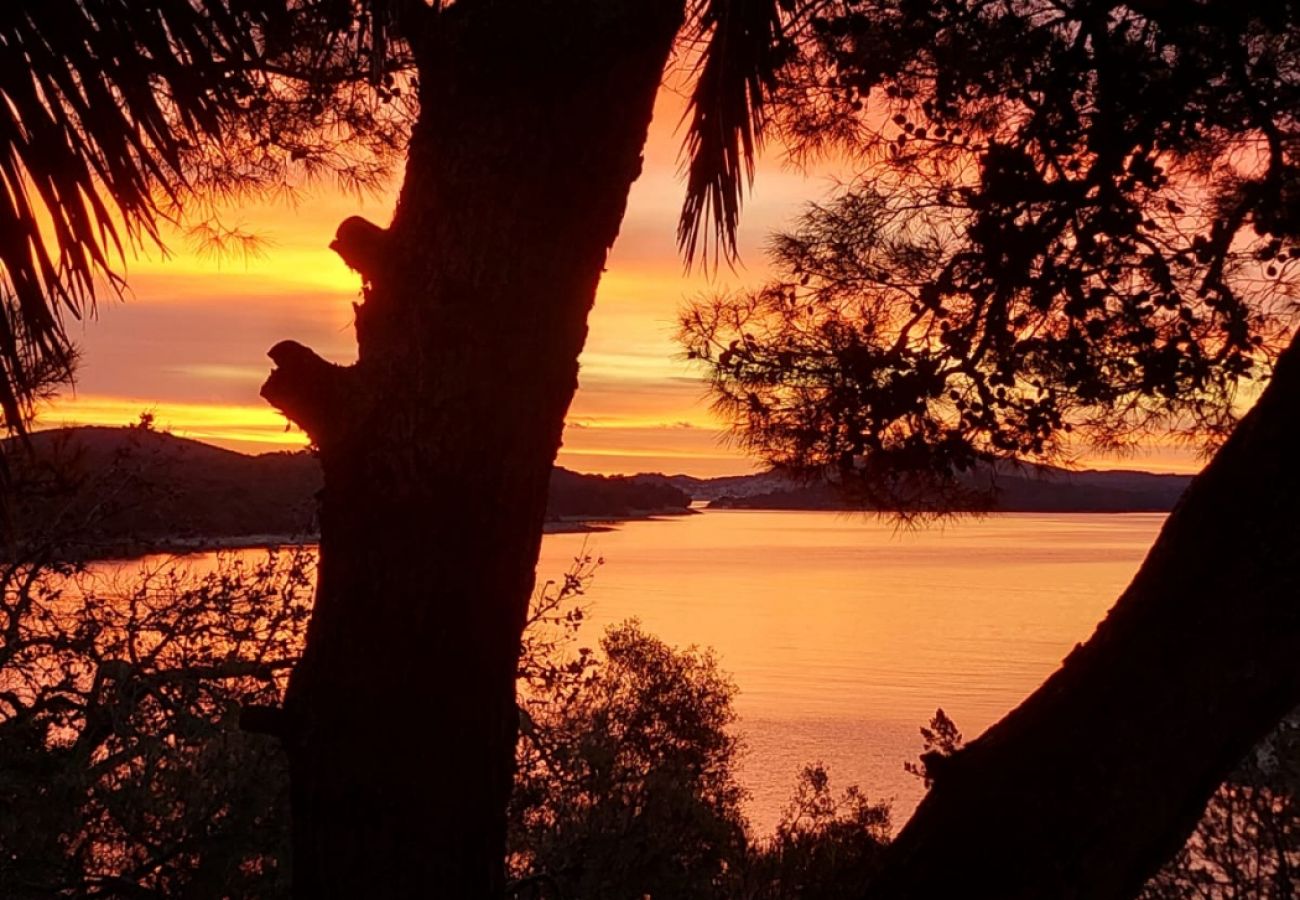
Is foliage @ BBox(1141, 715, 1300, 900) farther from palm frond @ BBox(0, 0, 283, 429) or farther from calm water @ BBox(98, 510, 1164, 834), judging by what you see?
palm frond @ BBox(0, 0, 283, 429)

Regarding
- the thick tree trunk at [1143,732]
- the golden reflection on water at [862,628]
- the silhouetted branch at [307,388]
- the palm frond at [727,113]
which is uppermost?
the palm frond at [727,113]

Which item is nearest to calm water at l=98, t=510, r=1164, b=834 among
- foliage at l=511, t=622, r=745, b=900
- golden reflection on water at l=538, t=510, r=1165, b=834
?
golden reflection on water at l=538, t=510, r=1165, b=834

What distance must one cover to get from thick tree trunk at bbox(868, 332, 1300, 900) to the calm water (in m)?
3.17

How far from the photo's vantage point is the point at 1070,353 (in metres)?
4.34

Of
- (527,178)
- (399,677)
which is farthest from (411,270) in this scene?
(399,677)

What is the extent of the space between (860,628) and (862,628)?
0.10m

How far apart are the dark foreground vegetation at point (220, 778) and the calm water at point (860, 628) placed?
1.77 m

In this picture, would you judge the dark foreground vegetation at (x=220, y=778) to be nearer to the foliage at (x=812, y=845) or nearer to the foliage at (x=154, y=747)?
the foliage at (x=154, y=747)

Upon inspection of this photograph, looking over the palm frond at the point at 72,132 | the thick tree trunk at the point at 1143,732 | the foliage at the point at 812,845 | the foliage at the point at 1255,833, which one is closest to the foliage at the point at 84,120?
the palm frond at the point at 72,132

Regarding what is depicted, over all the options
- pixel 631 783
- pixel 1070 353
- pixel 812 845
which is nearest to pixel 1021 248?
pixel 1070 353

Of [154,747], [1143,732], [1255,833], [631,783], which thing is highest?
[1143,732]

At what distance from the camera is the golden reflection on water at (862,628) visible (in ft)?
114

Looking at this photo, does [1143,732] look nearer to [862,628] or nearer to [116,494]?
[116,494]

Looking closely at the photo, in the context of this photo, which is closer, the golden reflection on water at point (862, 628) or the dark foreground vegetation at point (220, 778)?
the dark foreground vegetation at point (220, 778)
